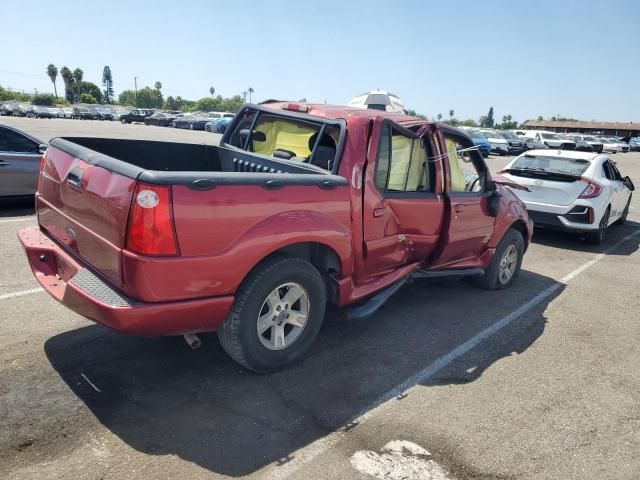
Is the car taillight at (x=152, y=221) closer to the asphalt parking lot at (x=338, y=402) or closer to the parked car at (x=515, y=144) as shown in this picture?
the asphalt parking lot at (x=338, y=402)

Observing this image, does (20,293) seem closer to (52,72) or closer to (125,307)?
(125,307)

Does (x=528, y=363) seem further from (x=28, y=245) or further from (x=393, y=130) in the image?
(x=28, y=245)

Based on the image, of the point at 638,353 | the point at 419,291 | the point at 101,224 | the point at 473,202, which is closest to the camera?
the point at 101,224

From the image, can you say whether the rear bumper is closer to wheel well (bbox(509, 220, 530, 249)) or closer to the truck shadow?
the truck shadow

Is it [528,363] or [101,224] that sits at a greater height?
[101,224]

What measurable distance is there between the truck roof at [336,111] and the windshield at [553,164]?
521 cm

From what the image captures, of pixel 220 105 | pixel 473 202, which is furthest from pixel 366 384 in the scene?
pixel 220 105

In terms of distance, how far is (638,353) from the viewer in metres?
4.46

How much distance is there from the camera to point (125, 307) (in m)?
2.79

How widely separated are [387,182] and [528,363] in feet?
6.21

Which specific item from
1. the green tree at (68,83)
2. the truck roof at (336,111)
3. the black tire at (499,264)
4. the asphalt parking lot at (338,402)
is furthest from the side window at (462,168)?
the green tree at (68,83)

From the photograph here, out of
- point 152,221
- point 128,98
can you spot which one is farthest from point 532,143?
point 128,98

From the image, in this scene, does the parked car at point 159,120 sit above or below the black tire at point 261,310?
above

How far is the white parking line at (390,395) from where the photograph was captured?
105 inches
